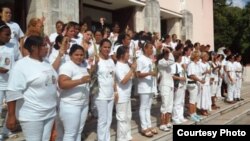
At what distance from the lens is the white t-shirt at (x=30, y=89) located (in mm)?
A: 3709

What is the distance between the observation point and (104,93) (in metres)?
5.54

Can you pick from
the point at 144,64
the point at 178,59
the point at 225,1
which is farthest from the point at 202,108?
the point at 225,1

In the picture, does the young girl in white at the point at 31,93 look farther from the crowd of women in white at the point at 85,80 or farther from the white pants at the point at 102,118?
the white pants at the point at 102,118

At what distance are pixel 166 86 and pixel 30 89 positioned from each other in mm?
4095

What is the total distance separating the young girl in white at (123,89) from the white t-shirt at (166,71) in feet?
4.64

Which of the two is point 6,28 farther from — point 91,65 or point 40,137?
point 40,137

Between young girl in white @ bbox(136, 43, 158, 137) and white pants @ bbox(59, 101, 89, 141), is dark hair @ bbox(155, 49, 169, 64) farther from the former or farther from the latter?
white pants @ bbox(59, 101, 89, 141)

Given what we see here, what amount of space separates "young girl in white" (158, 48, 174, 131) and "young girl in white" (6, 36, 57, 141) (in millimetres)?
3841

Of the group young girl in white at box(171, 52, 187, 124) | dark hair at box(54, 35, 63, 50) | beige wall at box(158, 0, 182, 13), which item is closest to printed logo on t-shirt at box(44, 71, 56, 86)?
dark hair at box(54, 35, 63, 50)

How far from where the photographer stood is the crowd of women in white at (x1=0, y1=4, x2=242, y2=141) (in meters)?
3.77

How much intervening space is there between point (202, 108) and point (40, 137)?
6.13m

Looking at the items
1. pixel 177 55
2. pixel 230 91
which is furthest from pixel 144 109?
pixel 230 91

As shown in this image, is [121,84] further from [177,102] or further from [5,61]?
[177,102]

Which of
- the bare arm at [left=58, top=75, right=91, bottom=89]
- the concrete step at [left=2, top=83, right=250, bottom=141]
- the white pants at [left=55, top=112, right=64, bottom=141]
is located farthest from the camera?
the concrete step at [left=2, top=83, right=250, bottom=141]
